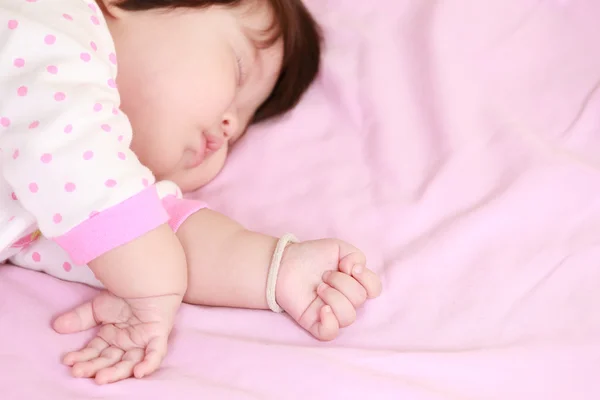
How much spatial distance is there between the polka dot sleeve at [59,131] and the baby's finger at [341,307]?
9.2 inches

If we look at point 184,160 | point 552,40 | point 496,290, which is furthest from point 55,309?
point 552,40

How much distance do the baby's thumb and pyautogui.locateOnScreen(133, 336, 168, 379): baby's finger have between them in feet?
0.33

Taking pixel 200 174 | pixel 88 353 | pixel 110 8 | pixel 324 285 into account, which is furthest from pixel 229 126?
pixel 88 353

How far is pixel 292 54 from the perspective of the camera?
117cm

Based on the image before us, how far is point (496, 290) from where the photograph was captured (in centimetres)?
86

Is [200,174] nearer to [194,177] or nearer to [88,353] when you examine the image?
[194,177]

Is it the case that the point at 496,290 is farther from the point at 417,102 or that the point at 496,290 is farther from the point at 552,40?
the point at 552,40

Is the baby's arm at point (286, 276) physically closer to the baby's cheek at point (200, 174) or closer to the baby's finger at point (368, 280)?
the baby's finger at point (368, 280)

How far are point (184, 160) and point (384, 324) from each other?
0.44 metres

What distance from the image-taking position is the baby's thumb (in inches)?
31.5

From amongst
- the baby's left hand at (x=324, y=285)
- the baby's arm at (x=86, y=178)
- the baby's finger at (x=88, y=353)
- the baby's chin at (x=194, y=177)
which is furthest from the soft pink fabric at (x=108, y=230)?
the baby's chin at (x=194, y=177)

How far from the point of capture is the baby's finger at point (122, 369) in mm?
730

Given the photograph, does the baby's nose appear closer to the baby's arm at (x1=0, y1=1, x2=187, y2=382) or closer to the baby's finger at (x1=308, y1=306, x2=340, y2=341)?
the baby's arm at (x1=0, y1=1, x2=187, y2=382)

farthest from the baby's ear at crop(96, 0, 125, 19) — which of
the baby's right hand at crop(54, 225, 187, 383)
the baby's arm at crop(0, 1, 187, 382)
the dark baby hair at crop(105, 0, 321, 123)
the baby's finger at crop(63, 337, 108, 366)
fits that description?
the baby's finger at crop(63, 337, 108, 366)
